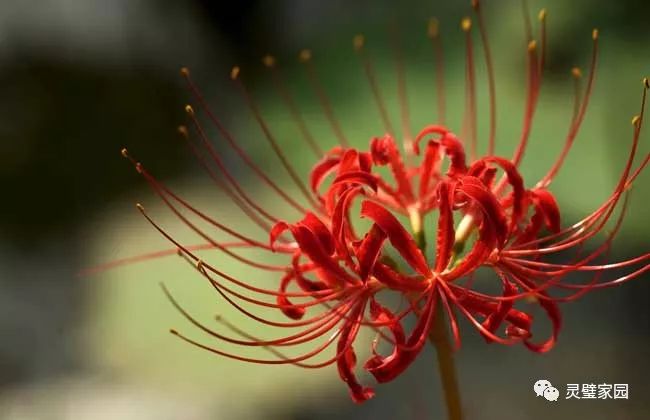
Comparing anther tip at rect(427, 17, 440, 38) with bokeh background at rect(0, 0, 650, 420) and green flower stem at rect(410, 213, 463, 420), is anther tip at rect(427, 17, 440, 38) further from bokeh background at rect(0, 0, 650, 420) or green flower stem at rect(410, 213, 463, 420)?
green flower stem at rect(410, 213, 463, 420)

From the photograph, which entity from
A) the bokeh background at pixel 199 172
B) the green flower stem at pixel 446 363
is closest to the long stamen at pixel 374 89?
the bokeh background at pixel 199 172

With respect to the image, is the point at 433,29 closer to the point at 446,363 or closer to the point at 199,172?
the point at 446,363

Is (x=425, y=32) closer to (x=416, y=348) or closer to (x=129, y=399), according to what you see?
(x=129, y=399)

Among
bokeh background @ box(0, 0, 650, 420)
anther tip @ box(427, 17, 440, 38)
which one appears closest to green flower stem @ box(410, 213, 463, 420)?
anther tip @ box(427, 17, 440, 38)

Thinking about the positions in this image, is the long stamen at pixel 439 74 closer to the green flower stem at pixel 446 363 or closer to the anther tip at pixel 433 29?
the anther tip at pixel 433 29

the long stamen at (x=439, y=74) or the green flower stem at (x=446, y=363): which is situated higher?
the long stamen at (x=439, y=74)

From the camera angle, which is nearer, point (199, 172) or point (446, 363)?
point (446, 363)

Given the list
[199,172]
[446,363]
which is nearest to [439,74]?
[446,363]

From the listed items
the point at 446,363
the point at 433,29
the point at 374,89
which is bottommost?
the point at 446,363
